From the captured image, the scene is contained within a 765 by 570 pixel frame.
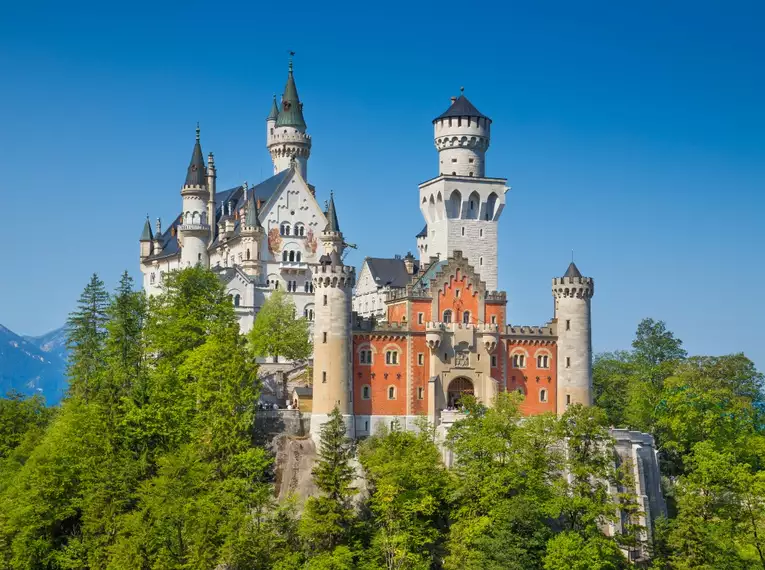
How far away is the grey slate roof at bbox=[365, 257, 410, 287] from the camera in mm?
103188

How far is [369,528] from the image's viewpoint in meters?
69.9

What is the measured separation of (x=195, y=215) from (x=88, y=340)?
30506 mm

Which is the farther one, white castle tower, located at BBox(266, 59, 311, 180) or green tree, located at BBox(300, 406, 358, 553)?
white castle tower, located at BBox(266, 59, 311, 180)

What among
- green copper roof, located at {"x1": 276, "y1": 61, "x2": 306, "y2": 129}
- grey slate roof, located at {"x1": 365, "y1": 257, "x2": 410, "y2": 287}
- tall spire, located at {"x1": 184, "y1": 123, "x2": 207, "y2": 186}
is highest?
green copper roof, located at {"x1": 276, "y1": 61, "x2": 306, "y2": 129}

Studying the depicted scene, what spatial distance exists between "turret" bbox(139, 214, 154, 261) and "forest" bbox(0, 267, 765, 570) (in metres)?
47.6

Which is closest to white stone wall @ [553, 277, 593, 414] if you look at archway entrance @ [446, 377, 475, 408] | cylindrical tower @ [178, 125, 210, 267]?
archway entrance @ [446, 377, 475, 408]

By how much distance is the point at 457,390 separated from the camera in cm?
8138

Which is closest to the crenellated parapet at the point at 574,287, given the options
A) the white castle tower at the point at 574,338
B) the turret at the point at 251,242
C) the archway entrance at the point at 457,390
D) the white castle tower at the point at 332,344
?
the white castle tower at the point at 574,338

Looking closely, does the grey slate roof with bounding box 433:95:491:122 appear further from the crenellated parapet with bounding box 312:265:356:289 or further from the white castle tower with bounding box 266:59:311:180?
the white castle tower with bounding box 266:59:311:180

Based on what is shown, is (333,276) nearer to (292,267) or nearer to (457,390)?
(457,390)

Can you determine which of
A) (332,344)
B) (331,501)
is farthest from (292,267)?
(331,501)

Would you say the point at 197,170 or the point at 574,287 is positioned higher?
the point at 197,170

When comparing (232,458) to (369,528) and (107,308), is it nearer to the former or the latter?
(369,528)

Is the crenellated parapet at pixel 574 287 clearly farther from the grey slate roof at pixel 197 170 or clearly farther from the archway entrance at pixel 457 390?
the grey slate roof at pixel 197 170
